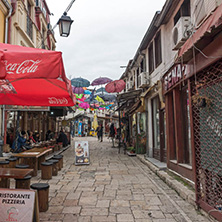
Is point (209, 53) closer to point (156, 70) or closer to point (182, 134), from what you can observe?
point (182, 134)

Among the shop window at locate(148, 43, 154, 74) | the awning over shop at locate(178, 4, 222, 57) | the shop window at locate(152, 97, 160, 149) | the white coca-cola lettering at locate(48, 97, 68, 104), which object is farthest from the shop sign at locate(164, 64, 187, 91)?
the shop window at locate(148, 43, 154, 74)

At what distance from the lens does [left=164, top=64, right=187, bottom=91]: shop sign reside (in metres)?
5.86

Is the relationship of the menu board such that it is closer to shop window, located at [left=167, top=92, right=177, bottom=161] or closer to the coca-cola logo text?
shop window, located at [left=167, top=92, right=177, bottom=161]

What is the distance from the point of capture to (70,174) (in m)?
8.23

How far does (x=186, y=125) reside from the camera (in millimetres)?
7047

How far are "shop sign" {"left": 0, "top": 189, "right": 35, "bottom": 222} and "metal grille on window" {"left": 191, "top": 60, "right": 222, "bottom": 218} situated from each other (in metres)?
3.02

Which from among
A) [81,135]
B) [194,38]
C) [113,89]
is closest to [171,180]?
[194,38]

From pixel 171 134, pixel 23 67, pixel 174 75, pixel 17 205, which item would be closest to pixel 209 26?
pixel 23 67

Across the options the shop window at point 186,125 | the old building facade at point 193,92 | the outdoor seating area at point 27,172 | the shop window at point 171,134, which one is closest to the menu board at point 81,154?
the outdoor seating area at point 27,172

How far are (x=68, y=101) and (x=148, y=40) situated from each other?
269 inches

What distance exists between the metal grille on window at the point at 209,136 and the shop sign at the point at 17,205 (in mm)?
3017

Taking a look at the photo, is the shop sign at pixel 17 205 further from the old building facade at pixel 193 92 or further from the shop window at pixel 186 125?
the shop window at pixel 186 125

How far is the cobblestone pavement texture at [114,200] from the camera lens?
424 centimetres

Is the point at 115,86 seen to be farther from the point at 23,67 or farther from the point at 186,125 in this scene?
the point at 23,67
